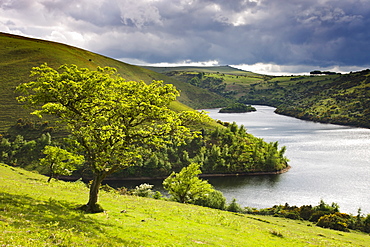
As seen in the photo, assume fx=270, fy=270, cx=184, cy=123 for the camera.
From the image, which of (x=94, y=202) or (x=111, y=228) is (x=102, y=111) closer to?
(x=94, y=202)

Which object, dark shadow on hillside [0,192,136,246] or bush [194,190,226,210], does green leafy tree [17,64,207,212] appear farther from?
bush [194,190,226,210]

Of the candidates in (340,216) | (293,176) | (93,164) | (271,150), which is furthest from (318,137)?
(93,164)

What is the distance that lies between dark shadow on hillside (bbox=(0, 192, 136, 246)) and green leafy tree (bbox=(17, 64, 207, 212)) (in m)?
3.71

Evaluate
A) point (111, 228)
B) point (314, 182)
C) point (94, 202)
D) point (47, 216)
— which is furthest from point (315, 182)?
point (47, 216)

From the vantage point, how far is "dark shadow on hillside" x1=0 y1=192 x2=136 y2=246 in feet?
61.6

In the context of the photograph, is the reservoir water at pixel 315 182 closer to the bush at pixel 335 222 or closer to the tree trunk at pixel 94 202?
the bush at pixel 335 222

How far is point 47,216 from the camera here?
21422 mm

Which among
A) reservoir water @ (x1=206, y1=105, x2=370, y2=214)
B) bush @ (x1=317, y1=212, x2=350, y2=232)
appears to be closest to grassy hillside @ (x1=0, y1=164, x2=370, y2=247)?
bush @ (x1=317, y1=212, x2=350, y2=232)

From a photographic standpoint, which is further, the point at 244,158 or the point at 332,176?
the point at 244,158

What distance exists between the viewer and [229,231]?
31328mm

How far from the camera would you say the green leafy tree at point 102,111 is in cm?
2666

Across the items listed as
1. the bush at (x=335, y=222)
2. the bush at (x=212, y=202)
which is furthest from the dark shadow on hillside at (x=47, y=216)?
the bush at (x=335, y=222)

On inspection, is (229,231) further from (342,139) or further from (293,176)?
(342,139)

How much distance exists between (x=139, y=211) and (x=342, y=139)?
631ft
